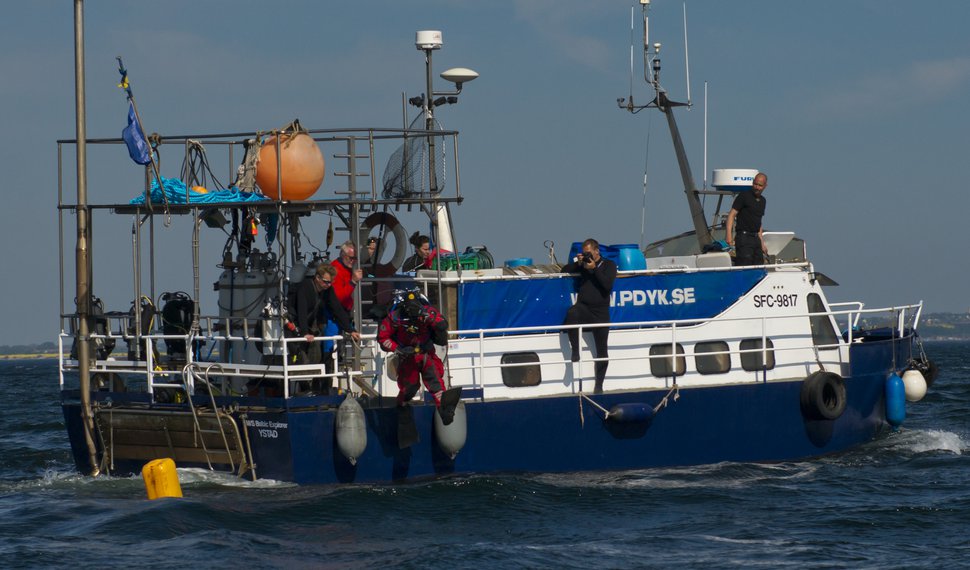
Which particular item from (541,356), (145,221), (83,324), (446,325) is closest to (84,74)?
(145,221)

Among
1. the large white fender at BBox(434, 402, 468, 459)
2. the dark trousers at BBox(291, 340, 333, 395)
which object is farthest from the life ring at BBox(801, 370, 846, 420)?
the dark trousers at BBox(291, 340, 333, 395)

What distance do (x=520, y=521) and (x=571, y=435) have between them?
8.25 ft

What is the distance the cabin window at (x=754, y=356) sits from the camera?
1853cm

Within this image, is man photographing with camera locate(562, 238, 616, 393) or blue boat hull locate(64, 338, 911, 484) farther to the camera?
man photographing with camera locate(562, 238, 616, 393)

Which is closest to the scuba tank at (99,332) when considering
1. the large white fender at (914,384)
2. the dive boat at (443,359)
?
the dive boat at (443,359)

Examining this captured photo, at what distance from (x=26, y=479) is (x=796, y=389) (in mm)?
10769

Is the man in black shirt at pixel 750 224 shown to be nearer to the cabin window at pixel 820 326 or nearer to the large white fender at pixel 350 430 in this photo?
the cabin window at pixel 820 326

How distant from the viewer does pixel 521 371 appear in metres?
17.6

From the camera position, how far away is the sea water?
1341 cm

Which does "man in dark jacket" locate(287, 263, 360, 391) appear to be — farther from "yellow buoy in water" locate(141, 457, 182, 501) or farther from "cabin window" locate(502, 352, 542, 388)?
"cabin window" locate(502, 352, 542, 388)

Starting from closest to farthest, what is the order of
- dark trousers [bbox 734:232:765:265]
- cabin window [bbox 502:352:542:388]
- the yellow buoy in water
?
1. the yellow buoy in water
2. cabin window [bbox 502:352:542:388]
3. dark trousers [bbox 734:232:765:265]

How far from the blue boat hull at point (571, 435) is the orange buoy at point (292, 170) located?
2715 millimetres

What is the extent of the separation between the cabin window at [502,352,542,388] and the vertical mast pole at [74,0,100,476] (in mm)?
5344

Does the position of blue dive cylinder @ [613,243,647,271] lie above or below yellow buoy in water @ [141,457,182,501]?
above
